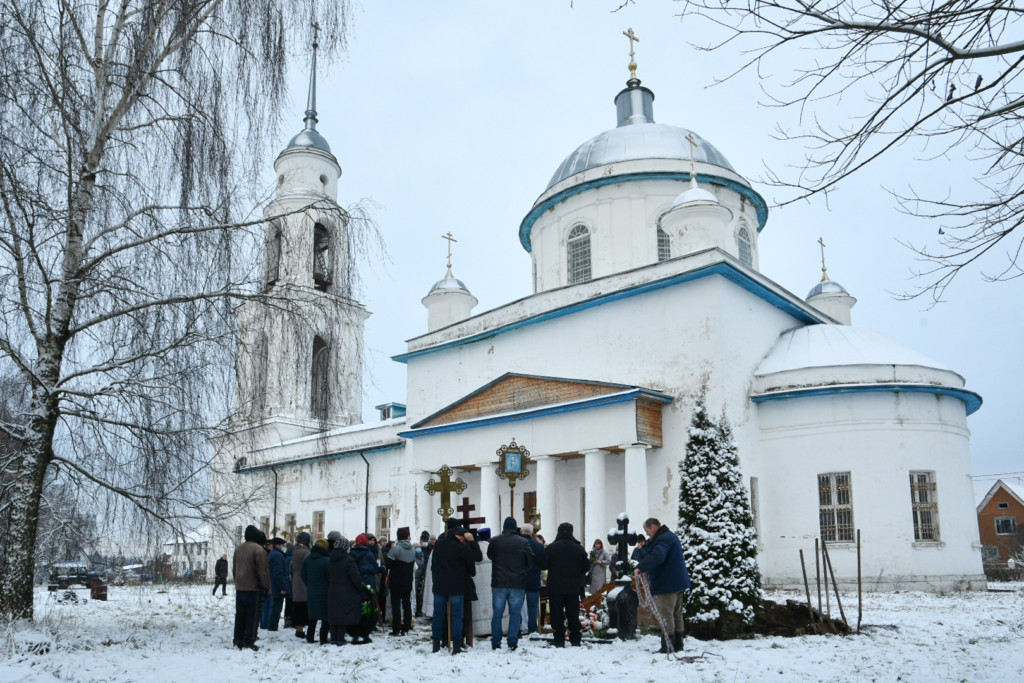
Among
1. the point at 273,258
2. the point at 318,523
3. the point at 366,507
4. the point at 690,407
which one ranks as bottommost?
the point at 318,523

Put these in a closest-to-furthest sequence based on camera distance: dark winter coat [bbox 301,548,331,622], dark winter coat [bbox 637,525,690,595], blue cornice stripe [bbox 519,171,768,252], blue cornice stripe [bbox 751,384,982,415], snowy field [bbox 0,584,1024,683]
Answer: snowy field [bbox 0,584,1024,683] < dark winter coat [bbox 637,525,690,595] < dark winter coat [bbox 301,548,331,622] < blue cornice stripe [bbox 751,384,982,415] < blue cornice stripe [bbox 519,171,768,252]

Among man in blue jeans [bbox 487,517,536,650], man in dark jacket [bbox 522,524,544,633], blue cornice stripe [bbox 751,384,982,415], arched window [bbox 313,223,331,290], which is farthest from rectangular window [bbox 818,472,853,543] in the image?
arched window [bbox 313,223,331,290]

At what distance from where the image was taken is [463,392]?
24844mm

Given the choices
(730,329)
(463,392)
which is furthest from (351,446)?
(730,329)

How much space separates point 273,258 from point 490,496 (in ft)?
42.7

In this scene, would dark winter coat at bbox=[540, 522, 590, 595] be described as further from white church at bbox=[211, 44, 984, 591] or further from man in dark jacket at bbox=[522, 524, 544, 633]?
white church at bbox=[211, 44, 984, 591]

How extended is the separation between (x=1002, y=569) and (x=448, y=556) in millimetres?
28029

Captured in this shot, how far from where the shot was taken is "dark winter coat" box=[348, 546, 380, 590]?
11.3 m

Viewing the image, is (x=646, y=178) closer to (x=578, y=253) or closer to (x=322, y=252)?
(x=578, y=253)

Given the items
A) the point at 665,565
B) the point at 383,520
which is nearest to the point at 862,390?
the point at 665,565

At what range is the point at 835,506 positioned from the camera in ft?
62.6

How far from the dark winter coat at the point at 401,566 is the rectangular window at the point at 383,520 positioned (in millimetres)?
17314

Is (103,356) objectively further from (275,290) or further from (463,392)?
(463,392)

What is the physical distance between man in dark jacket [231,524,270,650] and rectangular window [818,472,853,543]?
13131 millimetres
